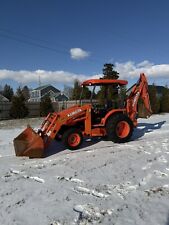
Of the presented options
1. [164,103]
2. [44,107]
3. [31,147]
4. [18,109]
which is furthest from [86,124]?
[164,103]

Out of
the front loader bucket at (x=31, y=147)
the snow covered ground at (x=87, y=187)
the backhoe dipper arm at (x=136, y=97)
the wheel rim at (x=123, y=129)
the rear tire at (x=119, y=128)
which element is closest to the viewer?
the snow covered ground at (x=87, y=187)

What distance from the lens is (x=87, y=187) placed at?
5332 mm

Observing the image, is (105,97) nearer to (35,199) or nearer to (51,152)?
(51,152)

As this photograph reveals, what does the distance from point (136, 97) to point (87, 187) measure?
234 inches

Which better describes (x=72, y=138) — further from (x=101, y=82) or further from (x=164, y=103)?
(x=164, y=103)

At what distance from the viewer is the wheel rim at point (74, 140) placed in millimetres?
8594

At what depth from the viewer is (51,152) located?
8406mm

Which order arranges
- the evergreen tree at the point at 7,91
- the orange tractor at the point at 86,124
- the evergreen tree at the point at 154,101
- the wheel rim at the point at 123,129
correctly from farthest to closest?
the evergreen tree at the point at 7,91
the evergreen tree at the point at 154,101
the wheel rim at the point at 123,129
the orange tractor at the point at 86,124

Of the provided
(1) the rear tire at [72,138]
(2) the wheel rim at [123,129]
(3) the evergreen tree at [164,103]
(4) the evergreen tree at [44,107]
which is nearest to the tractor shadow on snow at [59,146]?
(1) the rear tire at [72,138]

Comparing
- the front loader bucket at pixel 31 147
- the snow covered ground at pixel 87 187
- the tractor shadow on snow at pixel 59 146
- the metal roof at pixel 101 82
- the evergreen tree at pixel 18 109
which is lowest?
the snow covered ground at pixel 87 187

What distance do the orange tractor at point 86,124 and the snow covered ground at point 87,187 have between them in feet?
1.32

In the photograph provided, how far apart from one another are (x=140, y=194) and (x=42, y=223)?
6.27ft

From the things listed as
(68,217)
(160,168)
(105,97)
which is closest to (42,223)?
(68,217)

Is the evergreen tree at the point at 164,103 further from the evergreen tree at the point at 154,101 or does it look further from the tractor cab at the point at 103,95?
the tractor cab at the point at 103,95
